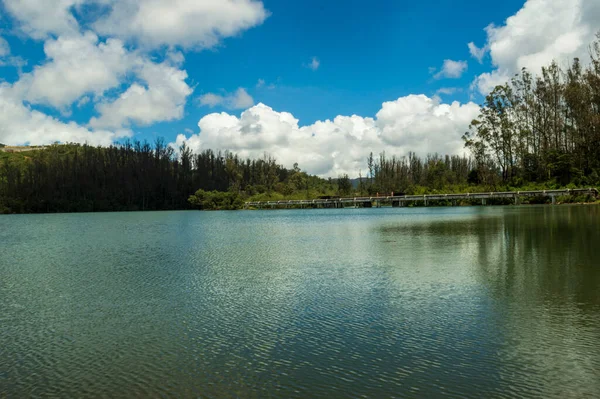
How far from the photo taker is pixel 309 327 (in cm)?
863

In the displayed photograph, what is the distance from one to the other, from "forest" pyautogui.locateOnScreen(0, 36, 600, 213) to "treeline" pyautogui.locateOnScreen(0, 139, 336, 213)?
0.25m

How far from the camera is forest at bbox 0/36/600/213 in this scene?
63.5 metres

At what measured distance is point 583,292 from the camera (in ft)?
35.2

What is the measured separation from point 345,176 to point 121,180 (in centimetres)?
6326

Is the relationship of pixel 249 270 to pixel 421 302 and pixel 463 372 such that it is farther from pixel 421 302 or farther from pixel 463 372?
pixel 463 372

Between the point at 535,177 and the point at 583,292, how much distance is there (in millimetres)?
68182

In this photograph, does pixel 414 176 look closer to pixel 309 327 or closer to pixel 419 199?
pixel 419 199

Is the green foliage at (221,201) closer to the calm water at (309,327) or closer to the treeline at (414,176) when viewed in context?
the treeline at (414,176)

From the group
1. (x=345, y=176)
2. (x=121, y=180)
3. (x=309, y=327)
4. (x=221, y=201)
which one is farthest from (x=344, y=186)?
(x=309, y=327)

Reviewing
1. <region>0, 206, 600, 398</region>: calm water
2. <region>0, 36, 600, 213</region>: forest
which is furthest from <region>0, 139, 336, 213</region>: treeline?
<region>0, 206, 600, 398</region>: calm water

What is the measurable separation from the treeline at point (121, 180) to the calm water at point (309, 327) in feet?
309

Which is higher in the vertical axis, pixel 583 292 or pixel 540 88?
pixel 540 88

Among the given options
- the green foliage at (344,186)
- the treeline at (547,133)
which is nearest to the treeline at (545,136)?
the treeline at (547,133)

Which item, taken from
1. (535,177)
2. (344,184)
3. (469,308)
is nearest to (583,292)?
(469,308)
